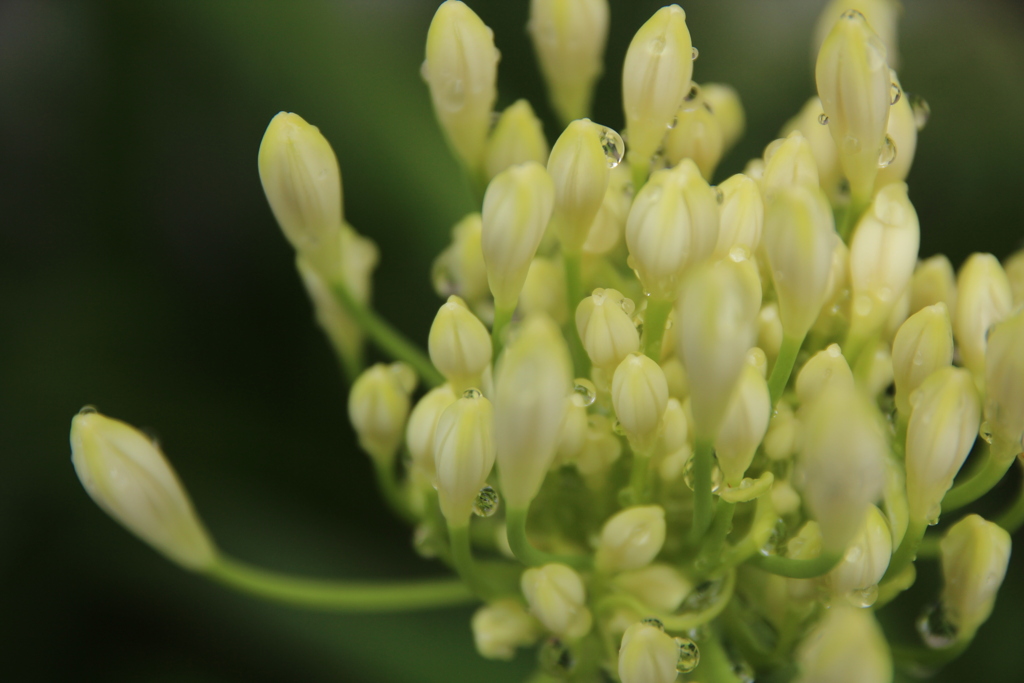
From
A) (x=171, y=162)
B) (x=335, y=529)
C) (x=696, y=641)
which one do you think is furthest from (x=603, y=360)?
(x=171, y=162)

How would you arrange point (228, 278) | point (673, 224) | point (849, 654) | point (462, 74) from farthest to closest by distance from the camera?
point (228, 278)
point (462, 74)
point (673, 224)
point (849, 654)

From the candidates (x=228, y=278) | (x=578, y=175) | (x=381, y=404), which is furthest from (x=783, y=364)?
(x=228, y=278)

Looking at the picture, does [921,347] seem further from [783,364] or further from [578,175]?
[578,175]

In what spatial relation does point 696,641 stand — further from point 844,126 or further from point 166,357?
point 166,357

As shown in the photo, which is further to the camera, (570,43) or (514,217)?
(570,43)

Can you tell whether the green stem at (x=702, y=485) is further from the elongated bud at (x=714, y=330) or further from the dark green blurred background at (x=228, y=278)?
the dark green blurred background at (x=228, y=278)

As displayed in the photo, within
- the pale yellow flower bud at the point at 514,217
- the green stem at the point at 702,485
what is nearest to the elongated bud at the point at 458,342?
the pale yellow flower bud at the point at 514,217

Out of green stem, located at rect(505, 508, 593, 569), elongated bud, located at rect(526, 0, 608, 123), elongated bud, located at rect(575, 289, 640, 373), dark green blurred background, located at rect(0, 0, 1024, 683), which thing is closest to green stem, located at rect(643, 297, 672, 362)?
elongated bud, located at rect(575, 289, 640, 373)

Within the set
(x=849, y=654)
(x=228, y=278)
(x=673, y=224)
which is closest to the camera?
(x=849, y=654)
